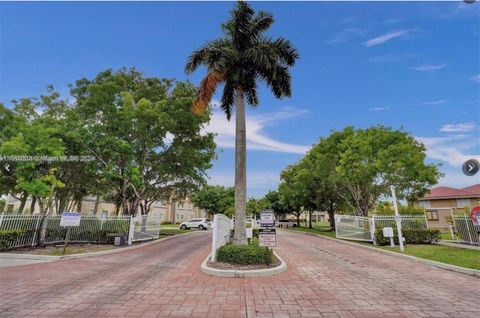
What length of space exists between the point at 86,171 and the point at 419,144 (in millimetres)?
24461

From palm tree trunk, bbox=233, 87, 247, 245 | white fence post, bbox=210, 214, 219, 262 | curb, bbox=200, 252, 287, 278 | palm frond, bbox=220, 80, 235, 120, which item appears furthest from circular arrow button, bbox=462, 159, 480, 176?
palm frond, bbox=220, 80, 235, 120

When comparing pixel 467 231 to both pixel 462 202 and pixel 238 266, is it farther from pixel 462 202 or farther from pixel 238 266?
pixel 462 202

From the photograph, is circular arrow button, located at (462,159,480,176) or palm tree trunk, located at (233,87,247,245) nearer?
circular arrow button, located at (462,159,480,176)

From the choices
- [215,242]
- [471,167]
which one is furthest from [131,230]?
[471,167]

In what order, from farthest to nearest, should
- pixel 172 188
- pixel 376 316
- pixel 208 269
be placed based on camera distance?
pixel 172 188, pixel 208 269, pixel 376 316

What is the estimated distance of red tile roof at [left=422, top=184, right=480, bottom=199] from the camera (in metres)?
32.1

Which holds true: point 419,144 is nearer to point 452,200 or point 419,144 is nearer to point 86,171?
point 452,200

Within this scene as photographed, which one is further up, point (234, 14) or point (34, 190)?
point (234, 14)

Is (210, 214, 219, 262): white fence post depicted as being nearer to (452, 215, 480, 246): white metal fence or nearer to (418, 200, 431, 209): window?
(452, 215, 480, 246): white metal fence

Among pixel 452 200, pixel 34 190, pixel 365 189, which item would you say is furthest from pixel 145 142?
pixel 452 200

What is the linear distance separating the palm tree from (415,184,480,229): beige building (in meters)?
29.6

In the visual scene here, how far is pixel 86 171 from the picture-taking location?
56.5 ft

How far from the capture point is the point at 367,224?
17.2 meters

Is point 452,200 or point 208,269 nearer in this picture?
point 208,269
